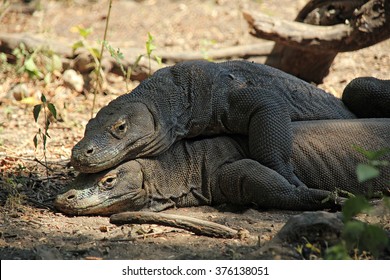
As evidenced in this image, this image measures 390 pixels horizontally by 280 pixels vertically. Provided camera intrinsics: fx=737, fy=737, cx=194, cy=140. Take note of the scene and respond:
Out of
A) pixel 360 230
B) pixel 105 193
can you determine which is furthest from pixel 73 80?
pixel 360 230

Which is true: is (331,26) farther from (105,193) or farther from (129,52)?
(105,193)

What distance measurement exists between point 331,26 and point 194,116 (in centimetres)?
289

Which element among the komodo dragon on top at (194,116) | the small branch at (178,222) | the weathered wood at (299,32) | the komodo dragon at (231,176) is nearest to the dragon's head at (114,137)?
the komodo dragon on top at (194,116)

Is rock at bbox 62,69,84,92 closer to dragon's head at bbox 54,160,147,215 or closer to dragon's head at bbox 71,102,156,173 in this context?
dragon's head at bbox 71,102,156,173

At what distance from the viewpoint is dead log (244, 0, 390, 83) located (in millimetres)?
8312

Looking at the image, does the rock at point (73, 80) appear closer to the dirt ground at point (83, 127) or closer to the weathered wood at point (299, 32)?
the dirt ground at point (83, 127)

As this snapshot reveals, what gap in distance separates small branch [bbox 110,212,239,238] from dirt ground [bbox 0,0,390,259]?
0.22 ft

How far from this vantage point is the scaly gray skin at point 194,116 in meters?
6.18

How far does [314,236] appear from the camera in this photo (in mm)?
4727

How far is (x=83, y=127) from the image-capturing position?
915cm

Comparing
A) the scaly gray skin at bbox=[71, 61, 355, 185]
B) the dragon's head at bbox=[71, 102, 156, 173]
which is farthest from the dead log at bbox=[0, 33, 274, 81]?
the dragon's head at bbox=[71, 102, 156, 173]

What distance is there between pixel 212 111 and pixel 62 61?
4744 mm

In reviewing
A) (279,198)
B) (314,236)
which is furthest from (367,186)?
(314,236)

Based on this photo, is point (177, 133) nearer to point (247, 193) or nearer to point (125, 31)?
point (247, 193)
